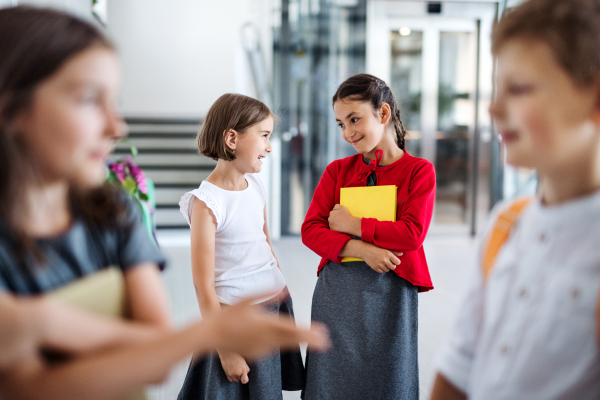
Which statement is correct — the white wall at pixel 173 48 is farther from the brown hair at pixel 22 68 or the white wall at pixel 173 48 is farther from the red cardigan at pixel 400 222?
the brown hair at pixel 22 68

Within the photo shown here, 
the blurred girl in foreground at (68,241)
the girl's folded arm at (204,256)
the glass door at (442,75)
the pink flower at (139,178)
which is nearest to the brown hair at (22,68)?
the blurred girl in foreground at (68,241)

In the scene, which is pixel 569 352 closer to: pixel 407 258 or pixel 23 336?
pixel 23 336

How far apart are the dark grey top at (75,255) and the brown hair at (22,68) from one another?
2 cm

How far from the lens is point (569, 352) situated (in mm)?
466

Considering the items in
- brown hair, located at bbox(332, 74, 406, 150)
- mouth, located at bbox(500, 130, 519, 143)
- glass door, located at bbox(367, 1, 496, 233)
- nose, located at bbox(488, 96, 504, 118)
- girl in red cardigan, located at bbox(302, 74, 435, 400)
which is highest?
glass door, located at bbox(367, 1, 496, 233)

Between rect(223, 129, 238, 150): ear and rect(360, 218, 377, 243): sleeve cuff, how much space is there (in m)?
0.40

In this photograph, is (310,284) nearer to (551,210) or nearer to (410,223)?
(410,223)

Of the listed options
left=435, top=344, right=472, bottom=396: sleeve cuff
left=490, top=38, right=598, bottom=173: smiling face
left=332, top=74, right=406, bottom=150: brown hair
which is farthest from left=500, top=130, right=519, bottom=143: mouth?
left=332, top=74, right=406, bottom=150: brown hair

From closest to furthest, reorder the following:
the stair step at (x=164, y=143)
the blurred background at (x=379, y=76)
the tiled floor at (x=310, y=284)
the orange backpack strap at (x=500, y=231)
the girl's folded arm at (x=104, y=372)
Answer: the girl's folded arm at (x=104, y=372), the orange backpack strap at (x=500, y=231), the tiled floor at (x=310, y=284), the blurred background at (x=379, y=76), the stair step at (x=164, y=143)

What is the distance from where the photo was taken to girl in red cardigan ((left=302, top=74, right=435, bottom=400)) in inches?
43.0

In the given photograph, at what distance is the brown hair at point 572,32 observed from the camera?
0.44m

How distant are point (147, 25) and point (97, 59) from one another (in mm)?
6093

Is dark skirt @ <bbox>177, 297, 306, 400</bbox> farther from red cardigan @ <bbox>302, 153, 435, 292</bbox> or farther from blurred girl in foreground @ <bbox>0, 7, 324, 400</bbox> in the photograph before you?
blurred girl in foreground @ <bbox>0, 7, 324, 400</bbox>

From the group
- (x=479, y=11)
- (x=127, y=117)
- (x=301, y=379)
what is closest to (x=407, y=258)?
(x=301, y=379)
